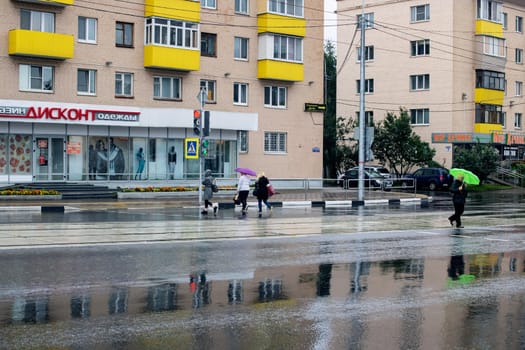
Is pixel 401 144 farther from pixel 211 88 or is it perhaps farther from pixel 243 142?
pixel 211 88

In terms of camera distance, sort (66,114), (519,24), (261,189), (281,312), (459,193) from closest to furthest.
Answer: (281,312)
(459,193)
(261,189)
(66,114)
(519,24)

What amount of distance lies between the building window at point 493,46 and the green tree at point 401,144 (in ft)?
30.8

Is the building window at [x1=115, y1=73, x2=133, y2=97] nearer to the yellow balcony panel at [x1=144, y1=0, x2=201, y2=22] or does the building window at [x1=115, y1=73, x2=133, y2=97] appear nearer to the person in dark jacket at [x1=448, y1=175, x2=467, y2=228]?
the yellow balcony panel at [x1=144, y1=0, x2=201, y2=22]

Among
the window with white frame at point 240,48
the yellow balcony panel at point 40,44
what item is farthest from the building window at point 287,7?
the yellow balcony panel at point 40,44

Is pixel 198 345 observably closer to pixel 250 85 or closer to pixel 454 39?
pixel 250 85

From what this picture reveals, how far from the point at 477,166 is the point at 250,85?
1800 centimetres

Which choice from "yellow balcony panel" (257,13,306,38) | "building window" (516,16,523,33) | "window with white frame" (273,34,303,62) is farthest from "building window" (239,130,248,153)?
"building window" (516,16,523,33)

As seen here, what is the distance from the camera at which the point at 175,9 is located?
1583 inches

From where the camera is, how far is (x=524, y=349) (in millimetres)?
7164

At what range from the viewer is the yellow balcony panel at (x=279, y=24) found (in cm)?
4416

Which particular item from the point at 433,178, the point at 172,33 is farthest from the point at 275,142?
the point at 433,178

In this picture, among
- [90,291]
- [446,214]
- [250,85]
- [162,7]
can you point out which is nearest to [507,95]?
[250,85]

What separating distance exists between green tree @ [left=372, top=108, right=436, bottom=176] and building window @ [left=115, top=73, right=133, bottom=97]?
69.2ft

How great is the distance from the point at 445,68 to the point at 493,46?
5585 millimetres
